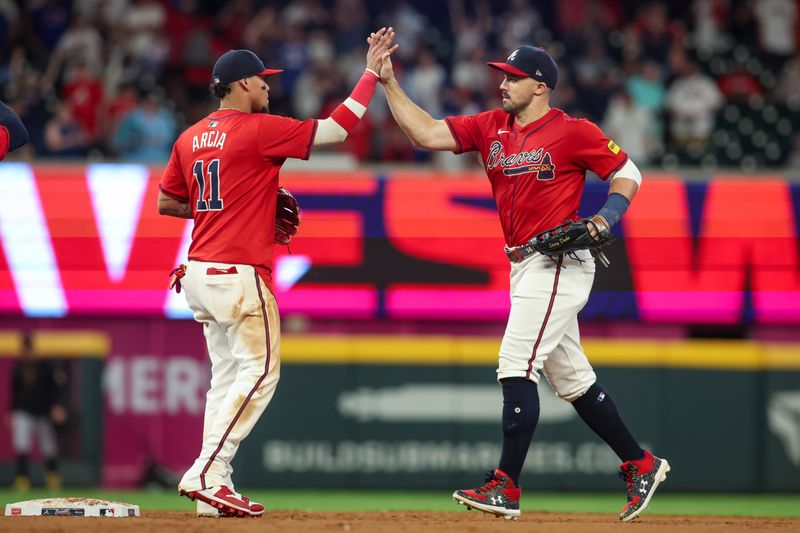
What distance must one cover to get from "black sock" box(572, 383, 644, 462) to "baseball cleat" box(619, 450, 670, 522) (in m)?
0.05

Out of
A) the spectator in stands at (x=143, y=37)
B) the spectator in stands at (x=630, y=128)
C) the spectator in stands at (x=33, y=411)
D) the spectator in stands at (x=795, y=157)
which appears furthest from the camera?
the spectator in stands at (x=143, y=37)

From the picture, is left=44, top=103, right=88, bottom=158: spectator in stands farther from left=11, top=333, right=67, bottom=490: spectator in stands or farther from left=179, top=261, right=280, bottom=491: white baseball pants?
left=179, top=261, right=280, bottom=491: white baseball pants

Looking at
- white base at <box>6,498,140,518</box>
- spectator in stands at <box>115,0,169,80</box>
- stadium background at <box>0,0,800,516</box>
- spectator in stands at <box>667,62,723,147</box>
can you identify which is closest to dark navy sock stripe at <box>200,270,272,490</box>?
white base at <box>6,498,140,518</box>

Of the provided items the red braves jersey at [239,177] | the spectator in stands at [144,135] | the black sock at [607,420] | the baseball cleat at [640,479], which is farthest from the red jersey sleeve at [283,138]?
the spectator in stands at [144,135]

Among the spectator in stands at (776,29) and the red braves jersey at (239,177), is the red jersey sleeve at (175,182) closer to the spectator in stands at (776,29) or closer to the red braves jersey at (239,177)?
the red braves jersey at (239,177)

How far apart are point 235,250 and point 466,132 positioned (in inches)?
58.0

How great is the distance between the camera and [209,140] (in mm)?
6316

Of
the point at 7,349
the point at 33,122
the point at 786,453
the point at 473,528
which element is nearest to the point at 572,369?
the point at 473,528

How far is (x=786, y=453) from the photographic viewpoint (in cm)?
1171

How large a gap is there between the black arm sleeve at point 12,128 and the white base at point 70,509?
191 centimetres

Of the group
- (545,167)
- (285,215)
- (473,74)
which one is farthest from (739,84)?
(285,215)

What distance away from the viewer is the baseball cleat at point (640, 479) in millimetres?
6477

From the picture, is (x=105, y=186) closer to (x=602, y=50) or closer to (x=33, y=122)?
(x=33, y=122)

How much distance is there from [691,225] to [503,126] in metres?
5.27
